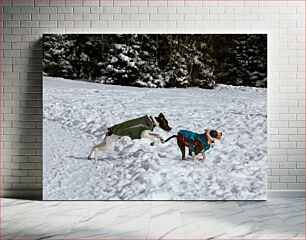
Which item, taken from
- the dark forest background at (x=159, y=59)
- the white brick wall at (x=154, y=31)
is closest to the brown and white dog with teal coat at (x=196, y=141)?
the dark forest background at (x=159, y=59)

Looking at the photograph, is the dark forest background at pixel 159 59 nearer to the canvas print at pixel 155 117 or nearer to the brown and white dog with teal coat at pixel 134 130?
the canvas print at pixel 155 117

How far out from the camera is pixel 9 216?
4.56 meters

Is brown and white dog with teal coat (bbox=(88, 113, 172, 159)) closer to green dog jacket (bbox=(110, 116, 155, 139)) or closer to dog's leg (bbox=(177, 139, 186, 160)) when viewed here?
green dog jacket (bbox=(110, 116, 155, 139))

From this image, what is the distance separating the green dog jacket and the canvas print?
1 centimetres

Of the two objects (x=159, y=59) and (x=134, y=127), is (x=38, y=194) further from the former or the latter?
(x=159, y=59)

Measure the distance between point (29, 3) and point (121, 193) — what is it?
7.45 ft

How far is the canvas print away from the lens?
17.4ft

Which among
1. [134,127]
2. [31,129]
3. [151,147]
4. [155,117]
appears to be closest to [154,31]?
[155,117]

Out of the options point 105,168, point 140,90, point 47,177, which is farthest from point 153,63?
point 47,177

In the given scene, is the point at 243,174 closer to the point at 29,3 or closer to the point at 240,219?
the point at 240,219

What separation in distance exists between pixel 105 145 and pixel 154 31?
1.32m

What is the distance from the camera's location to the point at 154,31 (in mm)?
5441

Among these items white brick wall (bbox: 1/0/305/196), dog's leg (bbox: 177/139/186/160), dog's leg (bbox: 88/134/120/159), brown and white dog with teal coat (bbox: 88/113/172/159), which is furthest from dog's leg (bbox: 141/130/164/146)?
white brick wall (bbox: 1/0/305/196)

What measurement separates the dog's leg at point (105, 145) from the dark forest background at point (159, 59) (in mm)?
581
